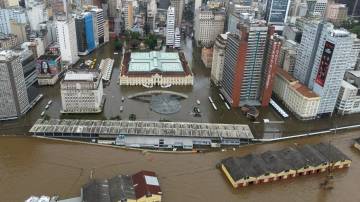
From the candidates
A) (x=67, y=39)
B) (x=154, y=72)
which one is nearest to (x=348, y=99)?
(x=154, y=72)

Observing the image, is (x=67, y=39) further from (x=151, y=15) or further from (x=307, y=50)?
(x=307, y=50)

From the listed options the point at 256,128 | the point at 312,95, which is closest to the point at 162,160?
the point at 256,128

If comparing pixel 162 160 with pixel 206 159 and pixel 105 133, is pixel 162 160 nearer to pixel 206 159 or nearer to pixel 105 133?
pixel 206 159

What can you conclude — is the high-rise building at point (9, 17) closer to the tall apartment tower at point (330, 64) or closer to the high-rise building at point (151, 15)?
the high-rise building at point (151, 15)

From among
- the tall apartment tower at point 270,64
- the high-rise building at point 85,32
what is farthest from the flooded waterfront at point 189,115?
the high-rise building at point 85,32

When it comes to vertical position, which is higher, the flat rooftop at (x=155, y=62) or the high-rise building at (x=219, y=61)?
the high-rise building at (x=219, y=61)

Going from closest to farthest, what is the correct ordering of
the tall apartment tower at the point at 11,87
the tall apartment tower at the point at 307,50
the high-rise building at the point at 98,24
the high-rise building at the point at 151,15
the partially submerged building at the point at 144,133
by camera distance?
the partially submerged building at the point at 144,133, the tall apartment tower at the point at 11,87, the tall apartment tower at the point at 307,50, the high-rise building at the point at 98,24, the high-rise building at the point at 151,15

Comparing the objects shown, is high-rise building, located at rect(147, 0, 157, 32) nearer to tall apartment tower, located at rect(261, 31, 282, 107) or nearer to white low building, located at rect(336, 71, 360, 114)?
tall apartment tower, located at rect(261, 31, 282, 107)

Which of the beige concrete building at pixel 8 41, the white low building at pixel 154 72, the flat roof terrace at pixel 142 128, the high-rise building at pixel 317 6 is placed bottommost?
the flat roof terrace at pixel 142 128
